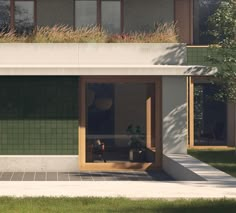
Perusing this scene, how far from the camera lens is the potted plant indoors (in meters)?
24.0

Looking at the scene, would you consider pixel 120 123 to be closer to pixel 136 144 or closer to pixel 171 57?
pixel 136 144

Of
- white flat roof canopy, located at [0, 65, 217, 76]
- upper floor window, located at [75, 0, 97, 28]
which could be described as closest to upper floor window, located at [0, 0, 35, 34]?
upper floor window, located at [75, 0, 97, 28]

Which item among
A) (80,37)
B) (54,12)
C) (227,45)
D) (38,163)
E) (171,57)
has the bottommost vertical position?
(38,163)

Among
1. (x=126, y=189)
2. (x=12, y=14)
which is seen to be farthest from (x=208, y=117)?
(x=126, y=189)

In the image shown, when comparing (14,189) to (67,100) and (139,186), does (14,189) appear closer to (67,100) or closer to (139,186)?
(139,186)

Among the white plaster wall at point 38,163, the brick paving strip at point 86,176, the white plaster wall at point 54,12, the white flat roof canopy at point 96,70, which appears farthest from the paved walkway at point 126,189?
the white plaster wall at point 54,12

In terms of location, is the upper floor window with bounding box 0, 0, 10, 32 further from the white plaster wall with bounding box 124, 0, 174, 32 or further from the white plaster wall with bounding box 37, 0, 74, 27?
the white plaster wall with bounding box 124, 0, 174, 32

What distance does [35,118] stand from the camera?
23281mm

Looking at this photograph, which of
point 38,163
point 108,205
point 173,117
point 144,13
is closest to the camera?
point 108,205

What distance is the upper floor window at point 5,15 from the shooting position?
27234 mm

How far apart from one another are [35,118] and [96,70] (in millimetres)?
2891

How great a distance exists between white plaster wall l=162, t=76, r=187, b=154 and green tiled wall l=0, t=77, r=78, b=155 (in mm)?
3421

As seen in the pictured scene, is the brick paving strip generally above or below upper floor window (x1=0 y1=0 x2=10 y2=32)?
below

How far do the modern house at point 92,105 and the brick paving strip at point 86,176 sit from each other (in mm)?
568
